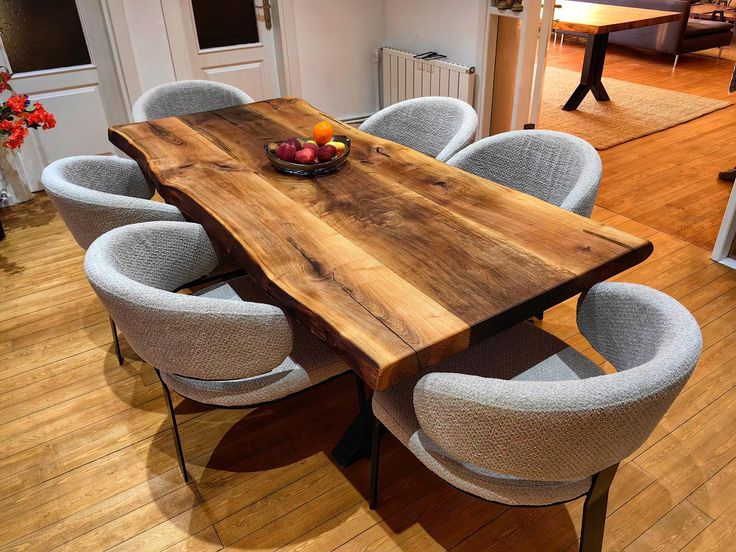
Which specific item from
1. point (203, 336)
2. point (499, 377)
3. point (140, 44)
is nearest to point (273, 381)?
point (203, 336)

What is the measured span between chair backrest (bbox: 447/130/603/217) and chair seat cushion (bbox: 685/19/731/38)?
17.6 feet

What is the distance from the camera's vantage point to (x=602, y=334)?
4.81 ft

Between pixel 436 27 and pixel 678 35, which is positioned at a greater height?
pixel 436 27

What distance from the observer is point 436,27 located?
13.4 ft

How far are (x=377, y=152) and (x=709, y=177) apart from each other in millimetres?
2601

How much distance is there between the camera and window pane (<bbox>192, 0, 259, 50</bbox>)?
4.00m

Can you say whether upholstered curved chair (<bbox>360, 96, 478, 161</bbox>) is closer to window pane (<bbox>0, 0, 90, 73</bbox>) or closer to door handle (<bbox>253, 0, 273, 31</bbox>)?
door handle (<bbox>253, 0, 273, 31</bbox>)

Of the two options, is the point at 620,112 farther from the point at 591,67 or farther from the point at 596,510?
the point at 596,510

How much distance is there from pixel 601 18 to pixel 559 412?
4.79m

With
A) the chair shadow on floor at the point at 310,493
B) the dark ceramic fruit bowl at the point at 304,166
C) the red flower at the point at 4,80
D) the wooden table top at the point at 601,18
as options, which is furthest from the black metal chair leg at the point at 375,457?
the wooden table top at the point at 601,18

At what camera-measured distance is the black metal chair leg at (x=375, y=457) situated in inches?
60.6

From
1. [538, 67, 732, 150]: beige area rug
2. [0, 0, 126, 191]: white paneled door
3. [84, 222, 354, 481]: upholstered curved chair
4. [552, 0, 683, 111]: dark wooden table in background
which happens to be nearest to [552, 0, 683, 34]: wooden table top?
[552, 0, 683, 111]: dark wooden table in background

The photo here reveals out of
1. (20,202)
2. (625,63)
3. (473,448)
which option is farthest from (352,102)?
(473,448)

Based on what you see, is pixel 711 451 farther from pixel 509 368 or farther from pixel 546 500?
pixel 546 500
